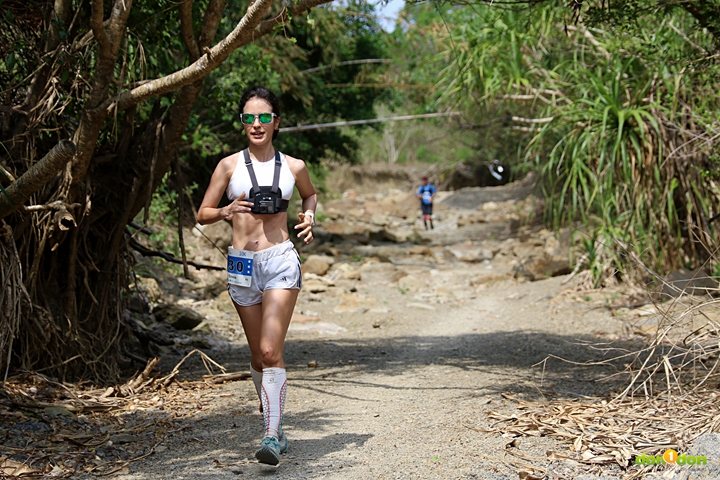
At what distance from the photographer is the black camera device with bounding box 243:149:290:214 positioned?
12.8ft

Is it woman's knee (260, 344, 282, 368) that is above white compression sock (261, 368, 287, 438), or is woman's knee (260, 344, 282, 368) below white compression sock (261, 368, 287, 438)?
above

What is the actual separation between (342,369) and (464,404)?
1.56m

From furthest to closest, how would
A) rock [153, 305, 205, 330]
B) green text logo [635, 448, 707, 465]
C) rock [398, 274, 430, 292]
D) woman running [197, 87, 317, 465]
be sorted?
rock [398, 274, 430, 292], rock [153, 305, 205, 330], woman running [197, 87, 317, 465], green text logo [635, 448, 707, 465]

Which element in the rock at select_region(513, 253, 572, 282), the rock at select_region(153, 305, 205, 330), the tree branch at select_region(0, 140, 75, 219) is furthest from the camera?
the rock at select_region(513, 253, 572, 282)

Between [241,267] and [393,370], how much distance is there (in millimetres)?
2499

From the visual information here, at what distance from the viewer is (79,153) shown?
471 cm

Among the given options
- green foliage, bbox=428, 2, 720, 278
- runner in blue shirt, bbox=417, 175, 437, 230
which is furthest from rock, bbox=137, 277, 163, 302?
runner in blue shirt, bbox=417, 175, 437, 230

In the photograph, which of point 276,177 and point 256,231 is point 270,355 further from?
point 276,177

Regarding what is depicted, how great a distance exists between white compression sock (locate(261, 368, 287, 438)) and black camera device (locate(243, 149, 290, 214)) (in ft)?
2.56

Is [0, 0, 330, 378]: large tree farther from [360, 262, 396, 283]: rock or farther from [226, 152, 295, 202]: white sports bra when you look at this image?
[360, 262, 396, 283]: rock

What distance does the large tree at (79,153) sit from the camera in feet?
14.7

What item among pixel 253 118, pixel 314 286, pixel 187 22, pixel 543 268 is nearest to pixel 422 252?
pixel 543 268

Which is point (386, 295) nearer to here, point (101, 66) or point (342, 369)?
point (342, 369)

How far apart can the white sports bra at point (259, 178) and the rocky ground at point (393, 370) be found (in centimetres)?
131
